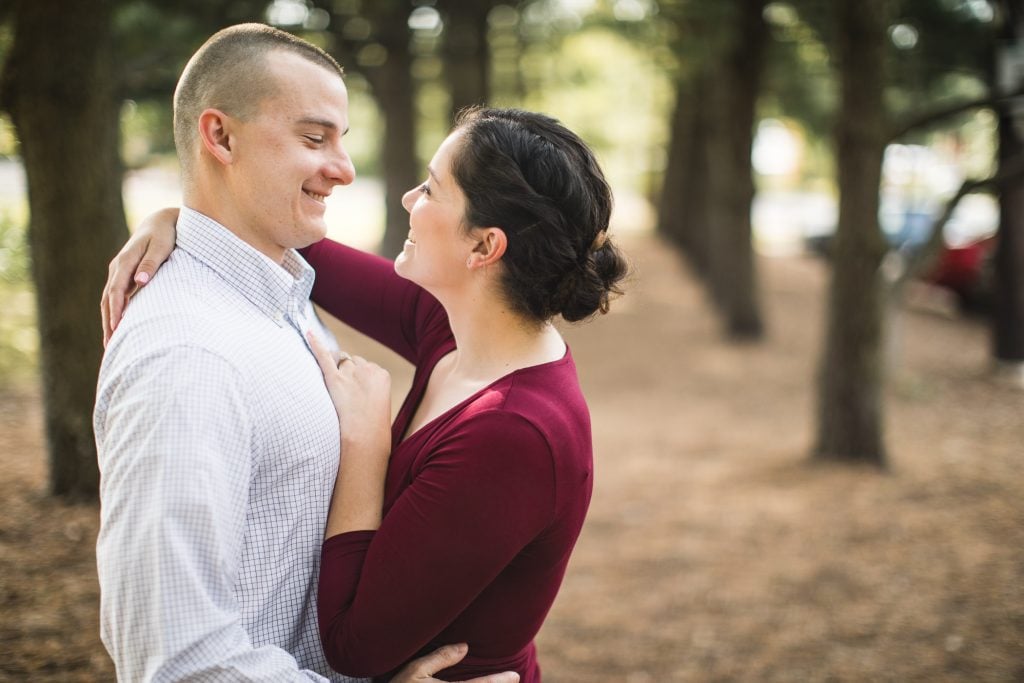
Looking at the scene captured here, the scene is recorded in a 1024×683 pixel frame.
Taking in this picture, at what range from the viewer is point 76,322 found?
439 cm

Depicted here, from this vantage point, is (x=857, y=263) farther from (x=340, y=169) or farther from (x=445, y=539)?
(x=445, y=539)

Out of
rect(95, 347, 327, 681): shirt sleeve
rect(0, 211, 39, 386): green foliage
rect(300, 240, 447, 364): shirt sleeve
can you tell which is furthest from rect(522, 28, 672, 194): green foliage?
rect(95, 347, 327, 681): shirt sleeve

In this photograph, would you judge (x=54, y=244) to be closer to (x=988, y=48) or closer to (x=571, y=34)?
(x=988, y=48)

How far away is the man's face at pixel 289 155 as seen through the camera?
77.3 inches

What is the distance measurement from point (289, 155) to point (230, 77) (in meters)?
0.20

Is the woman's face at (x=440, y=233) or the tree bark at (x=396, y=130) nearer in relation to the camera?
the woman's face at (x=440, y=233)

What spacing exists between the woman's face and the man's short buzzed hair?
352 mm

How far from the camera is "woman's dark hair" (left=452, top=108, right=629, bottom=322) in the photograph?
206 centimetres

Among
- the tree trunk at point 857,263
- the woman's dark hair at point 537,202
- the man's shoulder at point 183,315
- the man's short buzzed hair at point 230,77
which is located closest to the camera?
the man's shoulder at point 183,315

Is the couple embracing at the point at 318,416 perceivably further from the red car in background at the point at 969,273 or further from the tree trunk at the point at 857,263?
the red car in background at the point at 969,273

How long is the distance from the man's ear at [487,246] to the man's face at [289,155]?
0.34 m

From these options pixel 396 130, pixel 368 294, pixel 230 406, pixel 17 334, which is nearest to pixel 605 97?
pixel 396 130

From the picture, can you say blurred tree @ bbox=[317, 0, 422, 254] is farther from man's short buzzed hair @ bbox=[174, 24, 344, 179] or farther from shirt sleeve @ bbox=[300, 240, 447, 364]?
man's short buzzed hair @ bbox=[174, 24, 344, 179]

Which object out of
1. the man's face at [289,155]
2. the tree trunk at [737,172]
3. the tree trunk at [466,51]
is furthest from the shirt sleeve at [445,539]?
the tree trunk at [466,51]
